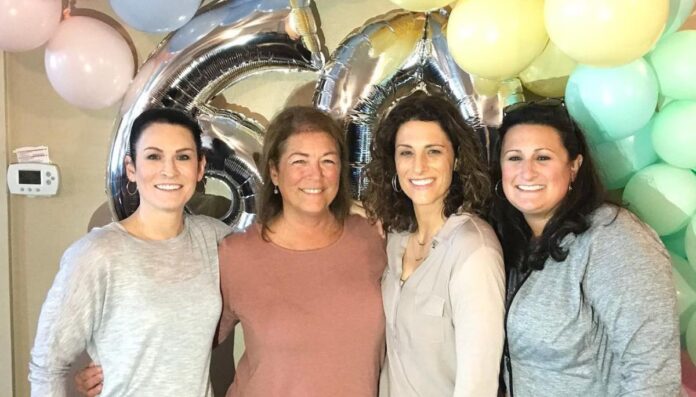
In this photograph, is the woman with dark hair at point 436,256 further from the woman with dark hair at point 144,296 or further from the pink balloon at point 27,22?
the pink balloon at point 27,22

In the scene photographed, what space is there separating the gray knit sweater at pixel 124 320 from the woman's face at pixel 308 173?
0.35 meters

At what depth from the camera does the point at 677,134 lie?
54.5 inches

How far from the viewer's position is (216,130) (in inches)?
73.0

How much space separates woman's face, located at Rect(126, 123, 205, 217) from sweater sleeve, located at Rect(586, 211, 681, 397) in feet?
3.27

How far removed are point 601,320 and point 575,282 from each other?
0.09m

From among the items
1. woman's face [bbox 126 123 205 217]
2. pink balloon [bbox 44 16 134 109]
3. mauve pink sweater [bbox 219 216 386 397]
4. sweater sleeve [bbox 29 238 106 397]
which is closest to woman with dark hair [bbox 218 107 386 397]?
mauve pink sweater [bbox 219 216 386 397]

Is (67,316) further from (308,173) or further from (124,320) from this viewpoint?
(308,173)

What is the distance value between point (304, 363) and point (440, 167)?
0.61m

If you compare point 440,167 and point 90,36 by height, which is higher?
point 90,36

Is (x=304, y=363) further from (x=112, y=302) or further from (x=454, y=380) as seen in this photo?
(x=112, y=302)

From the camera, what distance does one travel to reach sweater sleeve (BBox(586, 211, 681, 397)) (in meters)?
1.17

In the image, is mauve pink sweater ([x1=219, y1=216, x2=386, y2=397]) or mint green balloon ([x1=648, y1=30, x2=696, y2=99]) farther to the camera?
mauve pink sweater ([x1=219, y1=216, x2=386, y2=397])

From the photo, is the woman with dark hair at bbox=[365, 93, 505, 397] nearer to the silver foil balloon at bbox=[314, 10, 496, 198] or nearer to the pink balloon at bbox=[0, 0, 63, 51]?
the silver foil balloon at bbox=[314, 10, 496, 198]

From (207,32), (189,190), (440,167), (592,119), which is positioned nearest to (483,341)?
(440,167)
